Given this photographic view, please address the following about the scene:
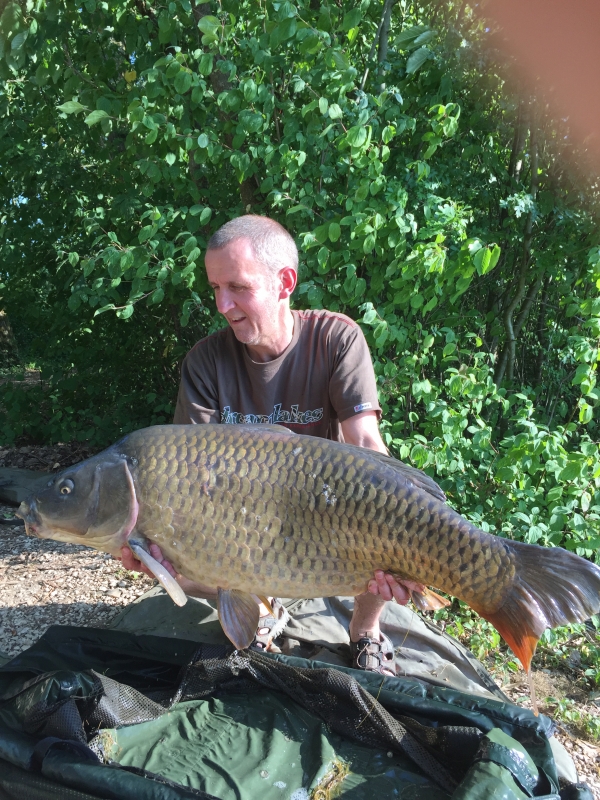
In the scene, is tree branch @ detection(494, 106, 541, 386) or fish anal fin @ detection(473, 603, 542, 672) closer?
fish anal fin @ detection(473, 603, 542, 672)

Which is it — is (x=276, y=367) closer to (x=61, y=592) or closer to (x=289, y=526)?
(x=289, y=526)

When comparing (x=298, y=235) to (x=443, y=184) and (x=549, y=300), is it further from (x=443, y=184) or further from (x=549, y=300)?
(x=549, y=300)

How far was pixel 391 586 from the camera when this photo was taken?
149 cm

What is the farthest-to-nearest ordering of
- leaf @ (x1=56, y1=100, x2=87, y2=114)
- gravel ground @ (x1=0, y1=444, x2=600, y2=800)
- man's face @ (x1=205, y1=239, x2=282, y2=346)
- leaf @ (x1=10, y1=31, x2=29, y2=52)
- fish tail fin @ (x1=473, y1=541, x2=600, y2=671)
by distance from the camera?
leaf @ (x1=56, y1=100, x2=87, y2=114) < leaf @ (x1=10, y1=31, x2=29, y2=52) < gravel ground @ (x1=0, y1=444, x2=600, y2=800) < man's face @ (x1=205, y1=239, x2=282, y2=346) < fish tail fin @ (x1=473, y1=541, x2=600, y2=671)

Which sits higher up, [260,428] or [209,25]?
[209,25]

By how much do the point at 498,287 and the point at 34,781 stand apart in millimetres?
2822

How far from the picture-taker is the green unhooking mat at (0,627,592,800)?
4.46ft

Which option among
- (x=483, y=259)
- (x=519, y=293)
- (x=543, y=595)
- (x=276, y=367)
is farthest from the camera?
(x=519, y=293)

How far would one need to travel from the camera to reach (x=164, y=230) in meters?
2.88

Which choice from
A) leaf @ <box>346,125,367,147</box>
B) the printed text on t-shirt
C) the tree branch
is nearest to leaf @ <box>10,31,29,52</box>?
leaf @ <box>346,125,367,147</box>

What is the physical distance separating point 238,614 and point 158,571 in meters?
0.23

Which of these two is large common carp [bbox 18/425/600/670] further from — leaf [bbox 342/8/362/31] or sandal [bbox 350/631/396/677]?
leaf [bbox 342/8/362/31]

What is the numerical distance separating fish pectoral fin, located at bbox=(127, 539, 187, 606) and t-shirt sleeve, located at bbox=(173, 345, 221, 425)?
0.60 meters

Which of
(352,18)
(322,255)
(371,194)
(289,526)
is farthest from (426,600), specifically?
(352,18)
